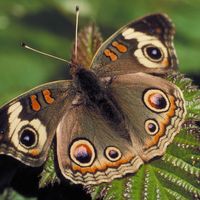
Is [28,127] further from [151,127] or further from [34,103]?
[151,127]

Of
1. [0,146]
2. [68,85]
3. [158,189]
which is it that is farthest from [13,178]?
[158,189]

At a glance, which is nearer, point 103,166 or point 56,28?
point 103,166

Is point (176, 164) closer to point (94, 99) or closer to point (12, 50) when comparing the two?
point (94, 99)

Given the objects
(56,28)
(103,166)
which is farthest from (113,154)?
(56,28)

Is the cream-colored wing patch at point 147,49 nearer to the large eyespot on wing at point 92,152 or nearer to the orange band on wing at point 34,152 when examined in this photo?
the large eyespot on wing at point 92,152

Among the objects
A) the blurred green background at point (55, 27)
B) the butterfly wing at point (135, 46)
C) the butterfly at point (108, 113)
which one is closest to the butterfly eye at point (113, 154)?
the butterfly at point (108, 113)

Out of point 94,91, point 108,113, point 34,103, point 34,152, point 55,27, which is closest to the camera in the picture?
point 34,152

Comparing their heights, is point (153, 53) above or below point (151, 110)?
above

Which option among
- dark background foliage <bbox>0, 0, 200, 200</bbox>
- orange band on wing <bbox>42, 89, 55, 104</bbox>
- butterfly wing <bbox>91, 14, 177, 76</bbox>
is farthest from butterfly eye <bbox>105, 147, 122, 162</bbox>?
dark background foliage <bbox>0, 0, 200, 200</bbox>
